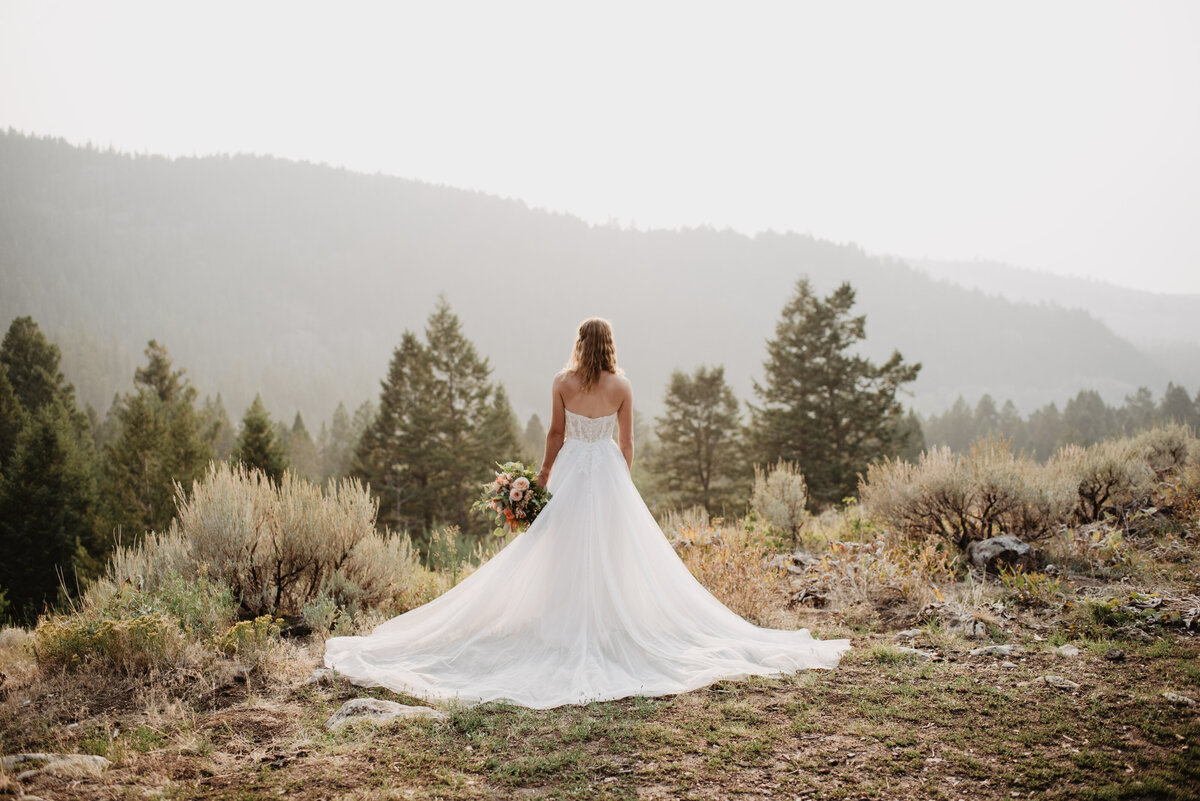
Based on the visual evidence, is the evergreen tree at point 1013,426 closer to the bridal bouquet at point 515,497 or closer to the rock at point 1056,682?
the rock at point 1056,682

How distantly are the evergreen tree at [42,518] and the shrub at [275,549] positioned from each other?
22313mm

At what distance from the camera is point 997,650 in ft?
14.6

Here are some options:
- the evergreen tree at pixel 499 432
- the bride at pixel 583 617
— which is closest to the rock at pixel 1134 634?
the bride at pixel 583 617

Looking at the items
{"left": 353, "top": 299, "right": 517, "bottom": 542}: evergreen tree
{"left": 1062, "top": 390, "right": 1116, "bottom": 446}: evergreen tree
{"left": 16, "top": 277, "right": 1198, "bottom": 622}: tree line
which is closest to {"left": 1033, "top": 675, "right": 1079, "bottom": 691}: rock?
{"left": 16, "top": 277, "right": 1198, "bottom": 622}: tree line

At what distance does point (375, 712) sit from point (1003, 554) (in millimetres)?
6395

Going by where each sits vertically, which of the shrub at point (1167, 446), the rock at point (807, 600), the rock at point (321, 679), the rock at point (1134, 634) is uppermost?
the shrub at point (1167, 446)

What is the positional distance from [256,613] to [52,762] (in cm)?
291

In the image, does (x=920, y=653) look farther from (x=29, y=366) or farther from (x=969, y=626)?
(x=29, y=366)

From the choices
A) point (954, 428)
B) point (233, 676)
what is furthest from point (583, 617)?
point (954, 428)

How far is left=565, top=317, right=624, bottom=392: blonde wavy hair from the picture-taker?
16.3ft

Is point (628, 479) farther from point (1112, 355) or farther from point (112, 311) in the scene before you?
point (1112, 355)

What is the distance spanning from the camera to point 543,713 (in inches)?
143

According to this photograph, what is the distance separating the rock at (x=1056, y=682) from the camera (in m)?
3.68

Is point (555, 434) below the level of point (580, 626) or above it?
above
